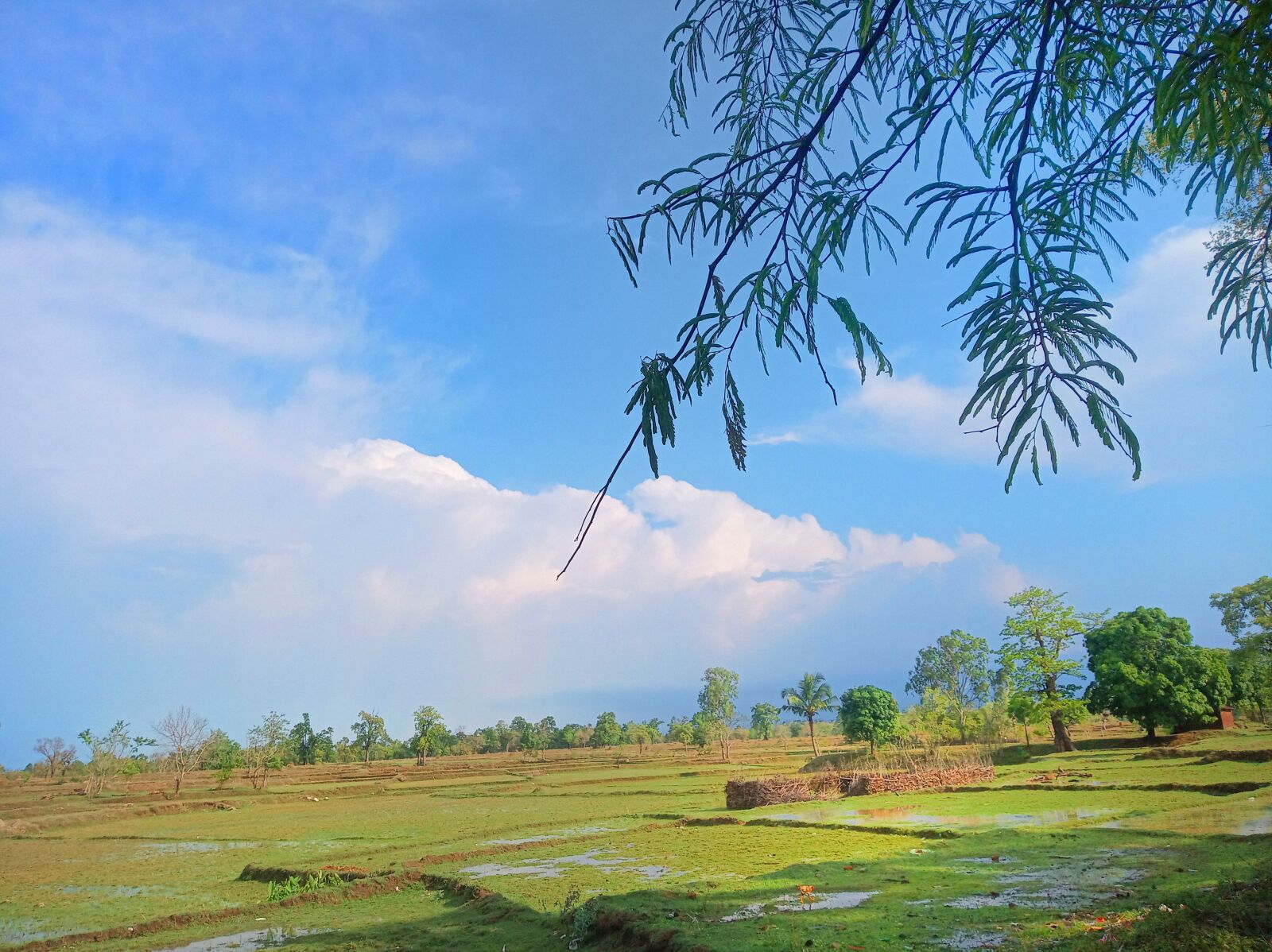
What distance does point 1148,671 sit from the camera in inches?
1131

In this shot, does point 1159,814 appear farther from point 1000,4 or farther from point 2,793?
point 2,793

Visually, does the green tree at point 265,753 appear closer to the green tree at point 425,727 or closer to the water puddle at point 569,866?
the green tree at point 425,727

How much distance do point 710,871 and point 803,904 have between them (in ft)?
11.8

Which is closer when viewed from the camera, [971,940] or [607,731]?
[971,940]

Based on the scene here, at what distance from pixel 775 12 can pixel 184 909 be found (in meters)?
15.9

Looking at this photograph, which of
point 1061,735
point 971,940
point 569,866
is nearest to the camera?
point 971,940

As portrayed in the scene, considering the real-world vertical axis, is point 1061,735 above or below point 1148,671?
below

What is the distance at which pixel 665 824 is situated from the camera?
1997cm

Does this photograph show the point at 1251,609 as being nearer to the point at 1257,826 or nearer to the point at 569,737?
the point at 1257,826

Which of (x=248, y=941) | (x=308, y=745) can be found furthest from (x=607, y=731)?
(x=248, y=941)

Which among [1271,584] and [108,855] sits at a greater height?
[1271,584]

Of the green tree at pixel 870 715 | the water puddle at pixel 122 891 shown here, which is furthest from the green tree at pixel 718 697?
the water puddle at pixel 122 891

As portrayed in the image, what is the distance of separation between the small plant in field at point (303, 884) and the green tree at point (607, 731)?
77.6 meters

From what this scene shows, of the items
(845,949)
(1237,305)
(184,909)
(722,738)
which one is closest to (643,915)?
(845,949)
